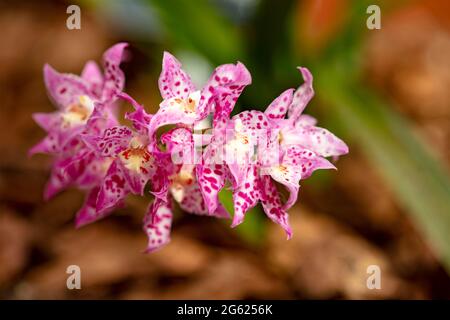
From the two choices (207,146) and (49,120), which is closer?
(207,146)

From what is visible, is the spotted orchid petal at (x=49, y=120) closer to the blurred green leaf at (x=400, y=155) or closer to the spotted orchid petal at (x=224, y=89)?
the spotted orchid petal at (x=224, y=89)

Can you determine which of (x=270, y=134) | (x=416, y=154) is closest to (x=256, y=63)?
(x=416, y=154)

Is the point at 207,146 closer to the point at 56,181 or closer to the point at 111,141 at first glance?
the point at 111,141

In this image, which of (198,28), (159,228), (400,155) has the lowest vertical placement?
(159,228)

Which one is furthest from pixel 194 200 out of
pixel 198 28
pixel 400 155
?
pixel 198 28

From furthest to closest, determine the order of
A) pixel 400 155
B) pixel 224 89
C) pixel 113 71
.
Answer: pixel 400 155
pixel 113 71
pixel 224 89

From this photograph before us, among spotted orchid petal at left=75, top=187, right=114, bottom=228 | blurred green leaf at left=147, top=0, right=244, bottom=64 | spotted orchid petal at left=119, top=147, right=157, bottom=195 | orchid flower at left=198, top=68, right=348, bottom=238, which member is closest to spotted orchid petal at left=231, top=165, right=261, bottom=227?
orchid flower at left=198, top=68, right=348, bottom=238

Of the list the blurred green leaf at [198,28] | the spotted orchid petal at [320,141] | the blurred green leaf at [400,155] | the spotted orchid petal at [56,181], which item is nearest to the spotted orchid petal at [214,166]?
the spotted orchid petal at [320,141]
